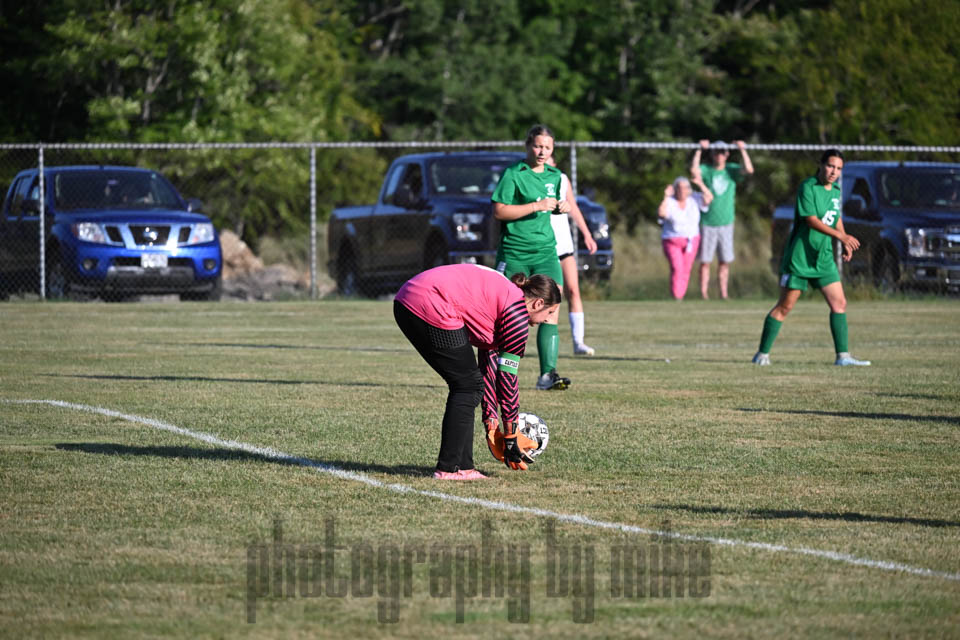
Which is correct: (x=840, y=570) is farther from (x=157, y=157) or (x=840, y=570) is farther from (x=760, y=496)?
(x=157, y=157)

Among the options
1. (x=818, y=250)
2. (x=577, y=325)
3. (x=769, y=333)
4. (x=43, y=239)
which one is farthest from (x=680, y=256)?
(x=43, y=239)

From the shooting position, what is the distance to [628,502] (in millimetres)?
7000

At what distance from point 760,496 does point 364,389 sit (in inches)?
202

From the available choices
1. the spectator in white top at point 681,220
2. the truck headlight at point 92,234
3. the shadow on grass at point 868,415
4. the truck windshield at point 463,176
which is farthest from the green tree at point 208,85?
the shadow on grass at point 868,415

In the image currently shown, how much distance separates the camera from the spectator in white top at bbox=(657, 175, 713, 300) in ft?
74.0

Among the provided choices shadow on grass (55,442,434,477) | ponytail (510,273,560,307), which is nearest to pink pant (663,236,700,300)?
shadow on grass (55,442,434,477)

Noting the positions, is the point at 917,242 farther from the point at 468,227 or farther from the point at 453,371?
the point at 453,371

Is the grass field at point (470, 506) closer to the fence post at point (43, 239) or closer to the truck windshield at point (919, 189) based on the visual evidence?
the fence post at point (43, 239)

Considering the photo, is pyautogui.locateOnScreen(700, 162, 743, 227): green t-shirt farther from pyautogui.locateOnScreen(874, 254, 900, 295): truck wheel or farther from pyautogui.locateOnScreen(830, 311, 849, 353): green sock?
pyautogui.locateOnScreen(830, 311, 849, 353): green sock

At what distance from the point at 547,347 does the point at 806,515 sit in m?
5.05

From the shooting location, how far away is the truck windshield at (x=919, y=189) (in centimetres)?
2306

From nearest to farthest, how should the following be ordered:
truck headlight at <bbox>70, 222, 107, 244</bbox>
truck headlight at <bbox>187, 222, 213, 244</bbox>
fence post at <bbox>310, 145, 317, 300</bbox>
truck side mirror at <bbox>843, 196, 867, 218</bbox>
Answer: truck headlight at <bbox>70, 222, 107, 244</bbox> < truck headlight at <bbox>187, 222, 213, 244</bbox> < truck side mirror at <bbox>843, 196, 867, 218</bbox> < fence post at <bbox>310, 145, 317, 300</bbox>

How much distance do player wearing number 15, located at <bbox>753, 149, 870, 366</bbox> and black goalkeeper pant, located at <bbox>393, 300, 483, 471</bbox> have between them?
6.69m

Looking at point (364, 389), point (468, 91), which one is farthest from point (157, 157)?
point (364, 389)
